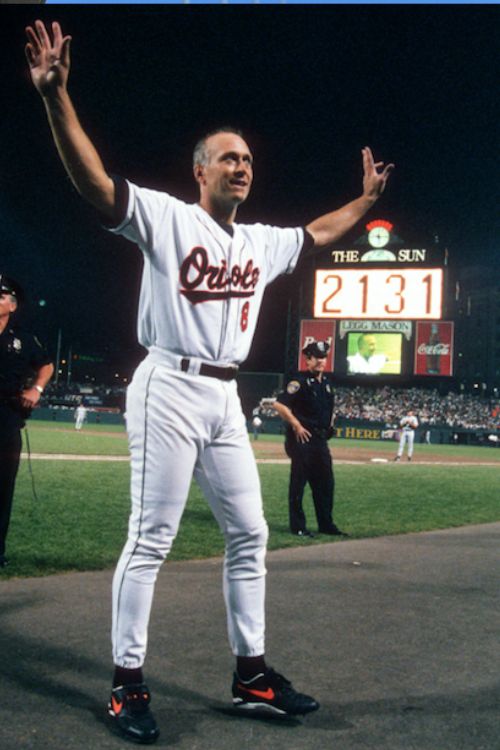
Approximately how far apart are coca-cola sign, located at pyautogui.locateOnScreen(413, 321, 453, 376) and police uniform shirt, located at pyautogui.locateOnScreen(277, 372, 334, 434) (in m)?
38.8

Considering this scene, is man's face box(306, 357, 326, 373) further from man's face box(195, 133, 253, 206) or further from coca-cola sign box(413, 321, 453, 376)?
coca-cola sign box(413, 321, 453, 376)

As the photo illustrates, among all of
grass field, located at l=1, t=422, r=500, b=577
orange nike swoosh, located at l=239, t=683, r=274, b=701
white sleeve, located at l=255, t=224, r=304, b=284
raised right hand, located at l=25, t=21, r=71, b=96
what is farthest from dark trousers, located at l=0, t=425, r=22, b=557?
raised right hand, located at l=25, t=21, r=71, b=96

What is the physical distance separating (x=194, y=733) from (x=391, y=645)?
151 centimetres

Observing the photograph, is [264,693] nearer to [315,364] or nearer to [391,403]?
[315,364]

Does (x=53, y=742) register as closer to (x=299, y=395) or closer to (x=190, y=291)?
(x=190, y=291)

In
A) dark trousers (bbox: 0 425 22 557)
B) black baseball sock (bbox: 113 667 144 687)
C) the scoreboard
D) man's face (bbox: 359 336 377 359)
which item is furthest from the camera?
man's face (bbox: 359 336 377 359)

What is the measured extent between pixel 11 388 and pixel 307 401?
367cm

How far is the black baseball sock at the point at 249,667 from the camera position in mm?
2906

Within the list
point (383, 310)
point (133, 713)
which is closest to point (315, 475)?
point (133, 713)

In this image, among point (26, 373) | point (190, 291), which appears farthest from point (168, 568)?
point (190, 291)

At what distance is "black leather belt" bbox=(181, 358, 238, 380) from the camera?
2.87 m

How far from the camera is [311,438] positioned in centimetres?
823

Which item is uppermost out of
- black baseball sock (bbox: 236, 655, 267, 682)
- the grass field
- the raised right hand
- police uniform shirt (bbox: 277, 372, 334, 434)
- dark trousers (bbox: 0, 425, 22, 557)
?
the raised right hand

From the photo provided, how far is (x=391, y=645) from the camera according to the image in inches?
149
